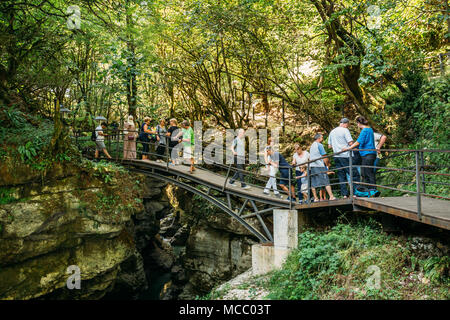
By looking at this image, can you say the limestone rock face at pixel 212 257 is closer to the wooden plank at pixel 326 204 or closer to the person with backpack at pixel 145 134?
the person with backpack at pixel 145 134

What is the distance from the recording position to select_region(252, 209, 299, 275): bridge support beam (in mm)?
7941

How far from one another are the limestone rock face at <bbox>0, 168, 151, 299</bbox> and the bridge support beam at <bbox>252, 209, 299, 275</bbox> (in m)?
5.26

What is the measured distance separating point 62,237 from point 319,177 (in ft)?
26.9

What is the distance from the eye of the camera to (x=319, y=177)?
7.85m

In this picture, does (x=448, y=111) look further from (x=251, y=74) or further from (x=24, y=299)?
(x=24, y=299)

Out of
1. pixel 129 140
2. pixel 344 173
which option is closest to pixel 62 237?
pixel 129 140

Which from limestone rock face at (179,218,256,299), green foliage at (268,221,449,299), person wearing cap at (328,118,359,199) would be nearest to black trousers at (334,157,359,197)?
person wearing cap at (328,118,359,199)

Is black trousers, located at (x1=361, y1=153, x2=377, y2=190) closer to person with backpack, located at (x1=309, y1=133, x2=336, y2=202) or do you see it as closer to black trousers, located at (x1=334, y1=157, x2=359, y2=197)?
black trousers, located at (x1=334, y1=157, x2=359, y2=197)

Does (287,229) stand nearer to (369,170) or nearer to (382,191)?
(369,170)

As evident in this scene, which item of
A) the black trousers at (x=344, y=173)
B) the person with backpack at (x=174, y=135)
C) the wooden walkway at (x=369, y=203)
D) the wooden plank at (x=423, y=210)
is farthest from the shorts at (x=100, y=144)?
the wooden plank at (x=423, y=210)

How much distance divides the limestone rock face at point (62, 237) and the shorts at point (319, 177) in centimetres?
662

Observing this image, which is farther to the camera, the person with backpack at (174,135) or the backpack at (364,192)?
the person with backpack at (174,135)

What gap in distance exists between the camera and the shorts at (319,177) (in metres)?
7.64
